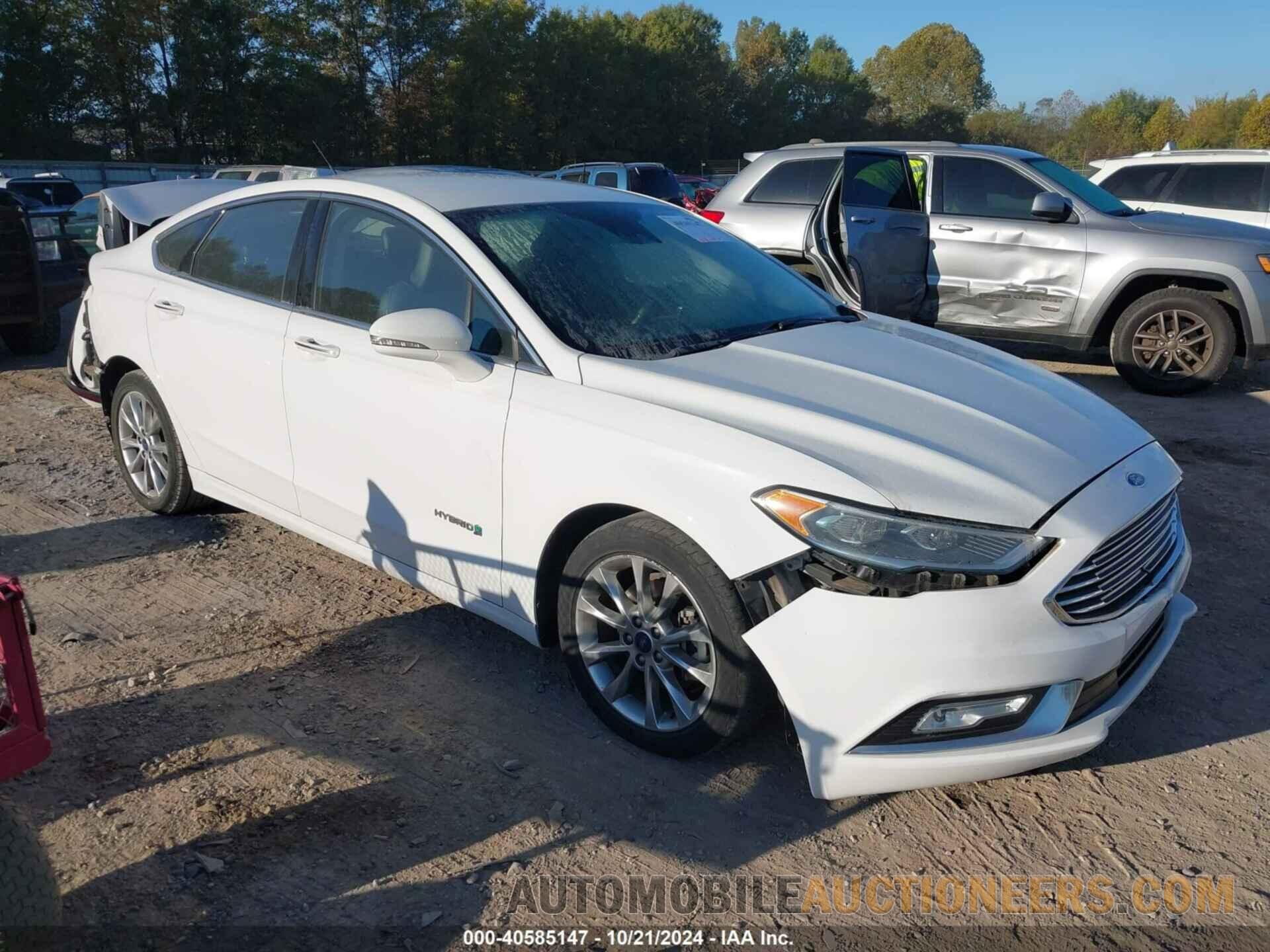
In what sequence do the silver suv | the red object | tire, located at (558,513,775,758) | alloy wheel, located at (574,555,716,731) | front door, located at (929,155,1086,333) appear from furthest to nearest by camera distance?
1. front door, located at (929,155,1086,333)
2. the silver suv
3. alloy wheel, located at (574,555,716,731)
4. tire, located at (558,513,775,758)
5. the red object

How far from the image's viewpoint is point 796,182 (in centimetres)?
904

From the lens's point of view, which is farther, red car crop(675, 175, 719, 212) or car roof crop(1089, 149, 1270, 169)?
red car crop(675, 175, 719, 212)

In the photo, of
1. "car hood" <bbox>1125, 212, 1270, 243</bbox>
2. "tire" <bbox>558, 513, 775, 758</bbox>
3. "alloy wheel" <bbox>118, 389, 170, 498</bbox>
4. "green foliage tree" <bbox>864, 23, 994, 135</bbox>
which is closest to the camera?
"tire" <bbox>558, 513, 775, 758</bbox>

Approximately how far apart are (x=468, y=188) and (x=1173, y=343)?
242 inches

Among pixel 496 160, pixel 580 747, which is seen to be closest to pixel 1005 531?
pixel 580 747

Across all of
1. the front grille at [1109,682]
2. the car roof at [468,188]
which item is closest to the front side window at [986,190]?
the car roof at [468,188]

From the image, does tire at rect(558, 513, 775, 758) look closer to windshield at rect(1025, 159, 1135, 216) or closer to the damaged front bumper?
the damaged front bumper

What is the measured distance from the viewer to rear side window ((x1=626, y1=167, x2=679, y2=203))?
66.1 feet

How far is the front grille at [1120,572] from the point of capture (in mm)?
2705

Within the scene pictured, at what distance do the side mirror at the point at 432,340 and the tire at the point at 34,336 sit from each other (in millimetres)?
7281

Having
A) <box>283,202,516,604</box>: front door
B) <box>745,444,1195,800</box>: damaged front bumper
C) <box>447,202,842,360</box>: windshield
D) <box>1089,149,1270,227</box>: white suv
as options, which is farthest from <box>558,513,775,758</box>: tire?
<box>1089,149,1270,227</box>: white suv

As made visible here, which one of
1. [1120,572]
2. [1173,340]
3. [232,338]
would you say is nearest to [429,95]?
[1173,340]

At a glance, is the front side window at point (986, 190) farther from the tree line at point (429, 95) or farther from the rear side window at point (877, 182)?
the tree line at point (429, 95)

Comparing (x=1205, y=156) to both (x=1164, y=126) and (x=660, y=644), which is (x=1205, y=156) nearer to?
(x=660, y=644)
